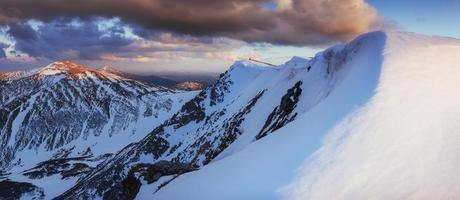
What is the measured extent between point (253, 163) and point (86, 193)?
610 feet

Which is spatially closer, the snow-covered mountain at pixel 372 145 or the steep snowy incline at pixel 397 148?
the steep snowy incline at pixel 397 148

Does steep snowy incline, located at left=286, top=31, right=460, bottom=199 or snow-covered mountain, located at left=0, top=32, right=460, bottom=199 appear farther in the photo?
snow-covered mountain, located at left=0, top=32, right=460, bottom=199

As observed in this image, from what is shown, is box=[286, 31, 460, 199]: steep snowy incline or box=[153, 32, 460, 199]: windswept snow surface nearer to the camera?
box=[286, 31, 460, 199]: steep snowy incline

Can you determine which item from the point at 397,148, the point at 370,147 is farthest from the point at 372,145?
the point at 397,148

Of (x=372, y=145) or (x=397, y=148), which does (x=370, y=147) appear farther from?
(x=397, y=148)

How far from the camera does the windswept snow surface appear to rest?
1912 centimetres

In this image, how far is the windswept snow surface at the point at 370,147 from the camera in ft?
62.7

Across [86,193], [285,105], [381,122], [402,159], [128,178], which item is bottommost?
[86,193]

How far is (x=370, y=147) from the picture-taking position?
20.7 metres

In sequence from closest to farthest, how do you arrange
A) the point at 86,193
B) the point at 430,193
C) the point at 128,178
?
the point at 430,193 < the point at 128,178 < the point at 86,193

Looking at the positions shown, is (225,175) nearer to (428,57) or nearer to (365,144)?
(365,144)

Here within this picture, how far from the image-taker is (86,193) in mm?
194250

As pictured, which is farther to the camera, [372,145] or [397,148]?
[372,145]

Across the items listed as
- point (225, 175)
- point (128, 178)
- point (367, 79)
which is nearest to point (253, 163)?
point (225, 175)
